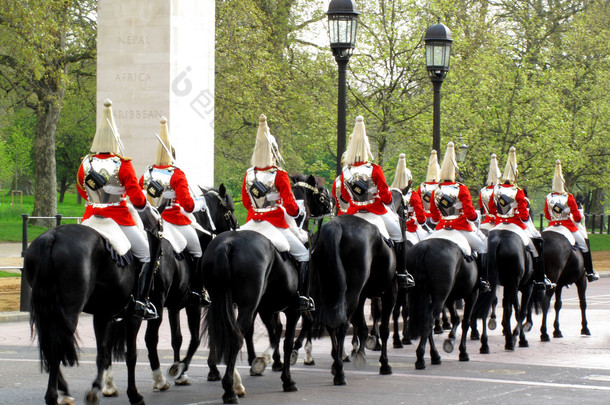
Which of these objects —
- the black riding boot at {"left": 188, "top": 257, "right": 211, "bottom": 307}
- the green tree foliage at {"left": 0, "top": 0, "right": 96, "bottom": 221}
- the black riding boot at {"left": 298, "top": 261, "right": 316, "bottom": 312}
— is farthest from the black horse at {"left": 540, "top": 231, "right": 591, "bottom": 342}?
the green tree foliage at {"left": 0, "top": 0, "right": 96, "bottom": 221}

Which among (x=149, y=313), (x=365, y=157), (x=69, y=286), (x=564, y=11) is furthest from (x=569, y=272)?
(x=564, y=11)

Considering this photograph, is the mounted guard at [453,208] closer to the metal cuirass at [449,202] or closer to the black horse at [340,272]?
the metal cuirass at [449,202]

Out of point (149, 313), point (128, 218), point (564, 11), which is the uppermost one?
point (564, 11)

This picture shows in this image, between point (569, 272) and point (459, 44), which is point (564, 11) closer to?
point (459, 44)

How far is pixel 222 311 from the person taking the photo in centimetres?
942

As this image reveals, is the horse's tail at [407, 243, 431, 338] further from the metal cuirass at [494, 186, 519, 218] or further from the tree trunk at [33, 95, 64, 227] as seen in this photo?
the tree trunk at [33, 95, 64, 227]

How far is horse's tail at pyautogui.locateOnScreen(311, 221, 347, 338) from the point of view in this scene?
10961 millimetres

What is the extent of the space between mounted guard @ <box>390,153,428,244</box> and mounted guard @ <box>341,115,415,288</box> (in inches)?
71.8

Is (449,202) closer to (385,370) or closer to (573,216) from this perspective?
(385,370)

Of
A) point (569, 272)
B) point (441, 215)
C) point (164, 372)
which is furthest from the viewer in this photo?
point (569, 272)

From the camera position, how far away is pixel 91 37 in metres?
36.4

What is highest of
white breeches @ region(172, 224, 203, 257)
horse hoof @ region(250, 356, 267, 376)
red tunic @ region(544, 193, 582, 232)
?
red tunic @ region(544, 193, 582, 232)

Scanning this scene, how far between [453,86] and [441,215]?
23.5m

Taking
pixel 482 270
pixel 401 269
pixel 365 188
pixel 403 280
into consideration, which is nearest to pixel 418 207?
pixel 482 270
